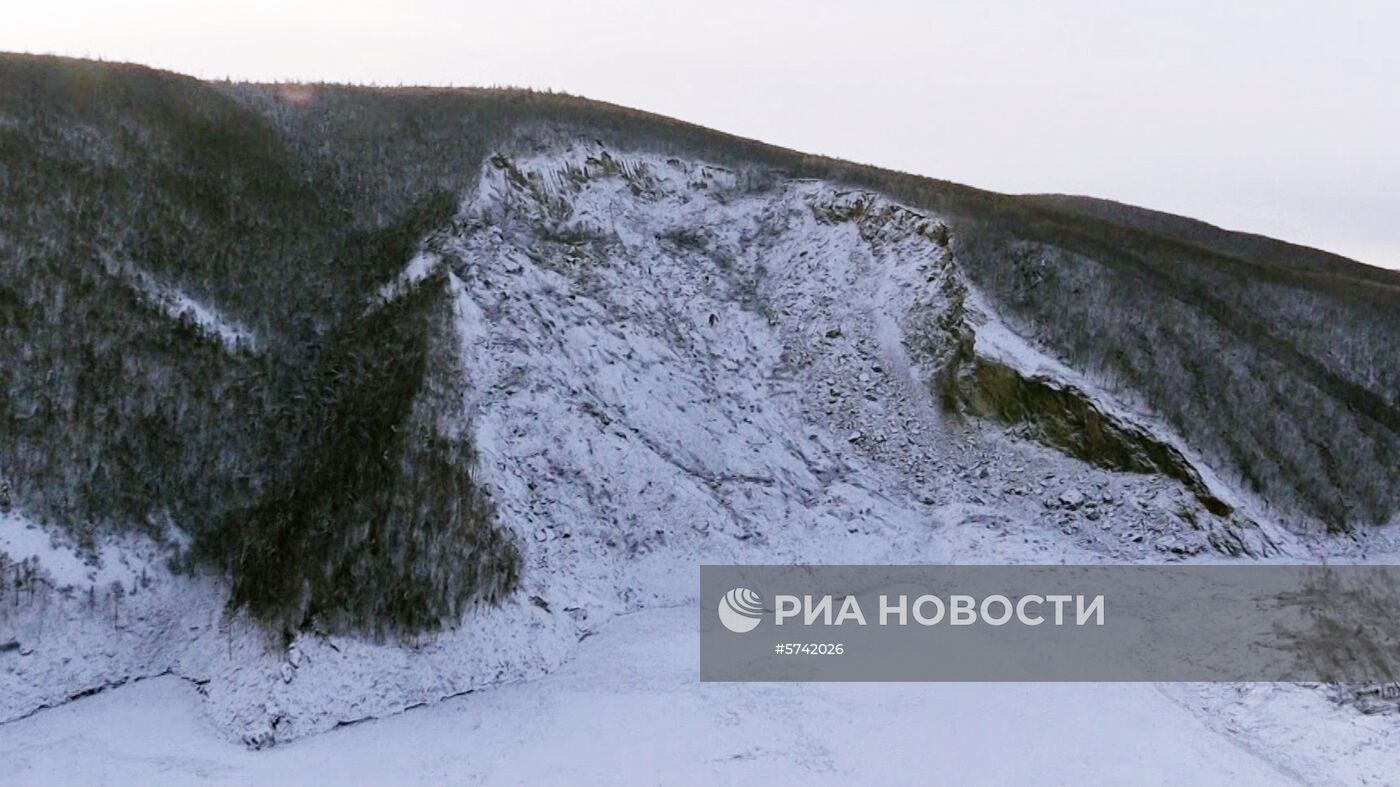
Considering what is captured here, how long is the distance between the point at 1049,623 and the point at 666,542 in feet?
25.4

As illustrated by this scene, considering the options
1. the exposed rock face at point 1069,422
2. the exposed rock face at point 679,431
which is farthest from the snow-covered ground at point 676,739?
the exposed rock face at point 1069,422

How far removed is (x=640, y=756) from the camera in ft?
48.8

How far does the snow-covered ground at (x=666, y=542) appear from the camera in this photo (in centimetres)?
1502

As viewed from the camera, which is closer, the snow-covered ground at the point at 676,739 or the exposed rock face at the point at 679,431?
the snow-covered ground at the point at 676,739

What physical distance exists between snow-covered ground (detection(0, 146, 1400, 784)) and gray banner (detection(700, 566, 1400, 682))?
0.52m

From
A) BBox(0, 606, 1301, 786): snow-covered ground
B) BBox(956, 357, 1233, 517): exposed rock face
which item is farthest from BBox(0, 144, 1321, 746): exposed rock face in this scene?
BBox(0, 606, 1301, 786): snow-covered ground

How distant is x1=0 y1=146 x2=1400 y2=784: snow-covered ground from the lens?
591 inches

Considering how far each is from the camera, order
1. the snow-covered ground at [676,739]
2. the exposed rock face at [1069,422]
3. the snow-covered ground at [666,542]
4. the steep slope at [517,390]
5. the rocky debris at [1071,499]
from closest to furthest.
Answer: the snow-covered ground at [676,739] < the snow-covered ground at [666,542] < the steep slope at [517,390] < the rocky debris at [1071,499] < the exposed rock face at [1069,422]

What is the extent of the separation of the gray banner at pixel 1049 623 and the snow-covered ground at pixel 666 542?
0.52 metres

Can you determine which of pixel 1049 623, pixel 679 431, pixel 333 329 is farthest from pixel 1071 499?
pixel 333 329

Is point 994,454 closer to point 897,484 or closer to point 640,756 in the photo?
point 897,484

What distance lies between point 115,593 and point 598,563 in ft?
28.0

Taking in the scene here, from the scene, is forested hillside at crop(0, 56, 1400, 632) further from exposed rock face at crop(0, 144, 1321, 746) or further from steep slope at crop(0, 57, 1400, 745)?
exposed rock face at crop(0, 144, 1321, 746)

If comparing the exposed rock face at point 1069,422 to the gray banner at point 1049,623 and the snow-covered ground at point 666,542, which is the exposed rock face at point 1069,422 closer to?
the snow-covered ground at point 666,542
